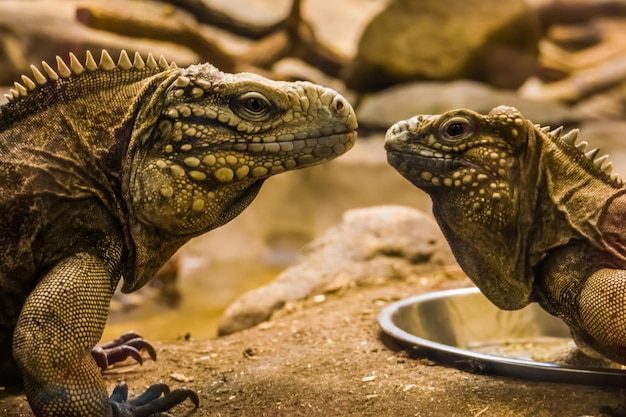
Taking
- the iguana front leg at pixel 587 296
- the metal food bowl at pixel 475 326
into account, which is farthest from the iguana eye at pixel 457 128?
the metal food bowl at pixel 475 326

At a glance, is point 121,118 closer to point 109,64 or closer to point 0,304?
point 109,64

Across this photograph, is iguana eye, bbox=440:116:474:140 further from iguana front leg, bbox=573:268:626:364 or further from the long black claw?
the long black claw

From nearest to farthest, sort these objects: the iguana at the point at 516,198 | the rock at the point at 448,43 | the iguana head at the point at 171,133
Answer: the iguana head at the point at 171,133 → the iguana at the point at 516,198 → the rock at the point at 448,43

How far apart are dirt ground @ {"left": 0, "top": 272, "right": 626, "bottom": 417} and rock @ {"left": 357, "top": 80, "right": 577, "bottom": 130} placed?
5.77 meters

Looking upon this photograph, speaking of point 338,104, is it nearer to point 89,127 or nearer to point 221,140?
point 221,140

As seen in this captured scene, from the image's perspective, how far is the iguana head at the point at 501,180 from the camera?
3764 millimetres

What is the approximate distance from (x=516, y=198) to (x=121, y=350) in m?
2.41

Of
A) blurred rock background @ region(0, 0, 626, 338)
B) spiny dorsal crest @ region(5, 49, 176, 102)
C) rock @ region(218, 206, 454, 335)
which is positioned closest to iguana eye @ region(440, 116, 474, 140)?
spiny dorsal crest @ region(5, 49, 176, 102)

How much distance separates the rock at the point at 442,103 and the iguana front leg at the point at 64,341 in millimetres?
7537

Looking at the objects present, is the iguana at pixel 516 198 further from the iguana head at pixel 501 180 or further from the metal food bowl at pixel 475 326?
the metal food bowl at pixel 475 326

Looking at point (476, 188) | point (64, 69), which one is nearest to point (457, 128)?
point (476, 188)

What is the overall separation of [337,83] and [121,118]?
29.8 feet

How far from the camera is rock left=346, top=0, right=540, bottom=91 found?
11.4m

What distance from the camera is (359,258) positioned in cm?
655
